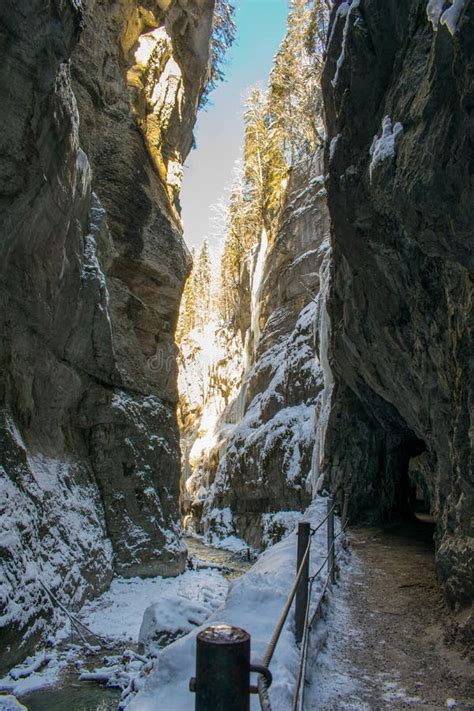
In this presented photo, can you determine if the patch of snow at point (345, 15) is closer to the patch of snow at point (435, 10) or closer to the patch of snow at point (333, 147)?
the patch of snow at point (333, 147)

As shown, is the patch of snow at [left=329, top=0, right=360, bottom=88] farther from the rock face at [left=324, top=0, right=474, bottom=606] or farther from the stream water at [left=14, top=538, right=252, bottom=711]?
the stream water at [left=14, top=538, right=252, bottom=711]

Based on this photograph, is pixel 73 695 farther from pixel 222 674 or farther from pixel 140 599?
pixel 222 674

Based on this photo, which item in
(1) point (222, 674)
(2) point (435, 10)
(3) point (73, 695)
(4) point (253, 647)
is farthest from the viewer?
(3) point (73, 695)

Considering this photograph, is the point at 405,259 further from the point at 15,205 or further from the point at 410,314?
the point at 15,205

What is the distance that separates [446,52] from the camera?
4508 millimetres

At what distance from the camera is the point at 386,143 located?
5.73 m

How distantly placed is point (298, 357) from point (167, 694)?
2163 centimetres

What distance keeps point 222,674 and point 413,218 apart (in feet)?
15.7

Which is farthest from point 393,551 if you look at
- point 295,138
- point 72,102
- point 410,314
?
point 295,138

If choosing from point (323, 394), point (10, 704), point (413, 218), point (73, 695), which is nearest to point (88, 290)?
point (323, 394)

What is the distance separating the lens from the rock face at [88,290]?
9242 millimetres

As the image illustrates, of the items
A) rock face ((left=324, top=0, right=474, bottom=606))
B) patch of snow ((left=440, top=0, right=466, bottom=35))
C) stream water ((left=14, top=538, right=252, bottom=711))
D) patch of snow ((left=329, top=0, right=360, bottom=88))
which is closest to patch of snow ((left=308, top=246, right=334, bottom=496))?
rock face ((left=324, top=0, right=474, bottom=606))

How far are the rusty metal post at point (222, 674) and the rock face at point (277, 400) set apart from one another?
18.3m

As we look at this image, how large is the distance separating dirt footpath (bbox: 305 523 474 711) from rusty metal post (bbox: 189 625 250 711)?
2.67 metres
